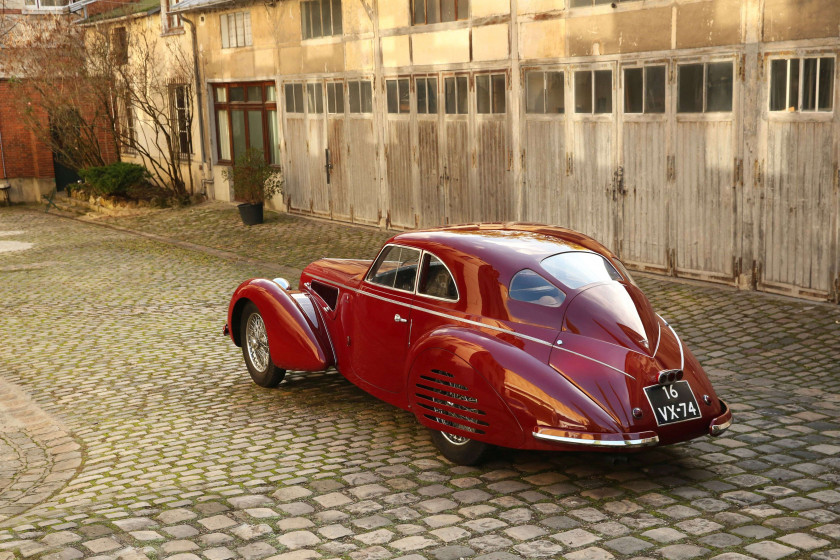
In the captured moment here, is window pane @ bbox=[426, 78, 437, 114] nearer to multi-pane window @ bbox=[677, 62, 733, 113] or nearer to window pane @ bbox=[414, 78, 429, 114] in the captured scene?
window pane @ bbox=[414, 78, 429, 114]

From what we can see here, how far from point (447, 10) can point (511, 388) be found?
1158cm

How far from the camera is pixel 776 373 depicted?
8.09 metres

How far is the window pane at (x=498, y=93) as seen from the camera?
48.4 ft

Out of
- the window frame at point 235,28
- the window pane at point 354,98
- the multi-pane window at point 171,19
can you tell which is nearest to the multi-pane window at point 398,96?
the window pane at point 354,98

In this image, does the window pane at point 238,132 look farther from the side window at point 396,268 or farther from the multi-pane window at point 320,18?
the side window at point 396,268

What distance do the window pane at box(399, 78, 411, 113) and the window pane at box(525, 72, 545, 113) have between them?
11.2 feet

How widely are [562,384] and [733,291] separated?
254 inches

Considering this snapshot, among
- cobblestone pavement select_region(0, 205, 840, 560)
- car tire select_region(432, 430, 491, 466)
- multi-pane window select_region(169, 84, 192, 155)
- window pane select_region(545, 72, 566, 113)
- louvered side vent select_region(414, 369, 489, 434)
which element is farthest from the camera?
multi-pane window select_region(169, 84, 192, 155)

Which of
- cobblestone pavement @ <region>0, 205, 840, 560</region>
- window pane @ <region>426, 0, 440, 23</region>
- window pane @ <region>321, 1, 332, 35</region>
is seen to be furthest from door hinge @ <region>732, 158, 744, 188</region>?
window pane @ <region>321, 1, 332, 35</region>

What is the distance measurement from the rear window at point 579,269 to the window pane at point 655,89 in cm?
626

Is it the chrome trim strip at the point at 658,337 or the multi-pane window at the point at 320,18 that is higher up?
the multi-pane window at the point at 320,18

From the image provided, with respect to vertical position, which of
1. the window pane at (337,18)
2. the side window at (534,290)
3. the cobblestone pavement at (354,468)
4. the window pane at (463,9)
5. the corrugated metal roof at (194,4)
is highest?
the corrugated metal roof at (194,4)

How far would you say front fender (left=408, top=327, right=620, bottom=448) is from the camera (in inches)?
210

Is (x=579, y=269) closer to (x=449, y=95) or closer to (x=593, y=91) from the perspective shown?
(x=593, y=91)
